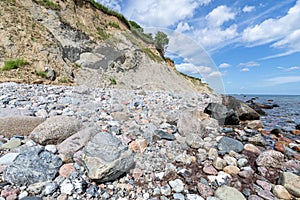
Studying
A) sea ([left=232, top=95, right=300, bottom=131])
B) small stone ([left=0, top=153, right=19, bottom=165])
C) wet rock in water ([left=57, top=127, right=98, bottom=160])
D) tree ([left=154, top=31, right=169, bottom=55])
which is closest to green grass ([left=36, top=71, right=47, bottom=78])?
tree ([left=154, top=31, right=169, bottom=55])

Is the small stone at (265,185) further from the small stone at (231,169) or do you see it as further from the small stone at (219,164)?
the small stone at (219,164)

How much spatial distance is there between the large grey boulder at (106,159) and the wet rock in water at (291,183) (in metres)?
1.73

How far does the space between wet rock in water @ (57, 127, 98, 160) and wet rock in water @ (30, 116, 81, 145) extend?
115mm

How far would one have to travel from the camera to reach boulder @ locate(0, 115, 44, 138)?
2.38 metres

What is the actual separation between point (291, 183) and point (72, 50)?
1160 cm

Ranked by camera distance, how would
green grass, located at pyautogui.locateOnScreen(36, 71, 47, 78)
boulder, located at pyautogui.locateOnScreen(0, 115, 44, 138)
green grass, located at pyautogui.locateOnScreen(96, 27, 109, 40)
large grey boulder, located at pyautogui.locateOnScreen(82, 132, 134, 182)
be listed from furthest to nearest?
green grass, located at pyautogui.locateOnScreen(96, 27, 109, 40) → green grass, located at pyautogui.locateOnScreen(36, 71, 47, 78) → boulder, located at pyautogui.locateOnScreen(0, 115, 44, 138) → large grey boulder, located at pyautogui.locateOnScreen(82, 132, 134, 182)

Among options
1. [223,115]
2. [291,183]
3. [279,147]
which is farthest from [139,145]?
[223,115]

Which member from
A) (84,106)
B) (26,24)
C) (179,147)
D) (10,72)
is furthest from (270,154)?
(26,24)

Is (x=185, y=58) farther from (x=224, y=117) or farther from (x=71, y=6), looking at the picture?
(x=71, y=6)

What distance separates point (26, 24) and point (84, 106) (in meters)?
8.18

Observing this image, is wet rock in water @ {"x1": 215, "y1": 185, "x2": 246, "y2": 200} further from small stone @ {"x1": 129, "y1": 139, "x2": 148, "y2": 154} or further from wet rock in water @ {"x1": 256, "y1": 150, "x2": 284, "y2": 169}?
small stone @ {"x1": 129, "y1": 139, "x2": 148, "y2": 154}

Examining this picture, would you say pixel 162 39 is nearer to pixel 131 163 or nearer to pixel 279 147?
pixel 279 147

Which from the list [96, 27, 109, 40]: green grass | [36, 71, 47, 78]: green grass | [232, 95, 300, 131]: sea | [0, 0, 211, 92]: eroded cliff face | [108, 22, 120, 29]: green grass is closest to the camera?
[232, 95, 300, 131]: sea

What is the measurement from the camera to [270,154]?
2633mm
